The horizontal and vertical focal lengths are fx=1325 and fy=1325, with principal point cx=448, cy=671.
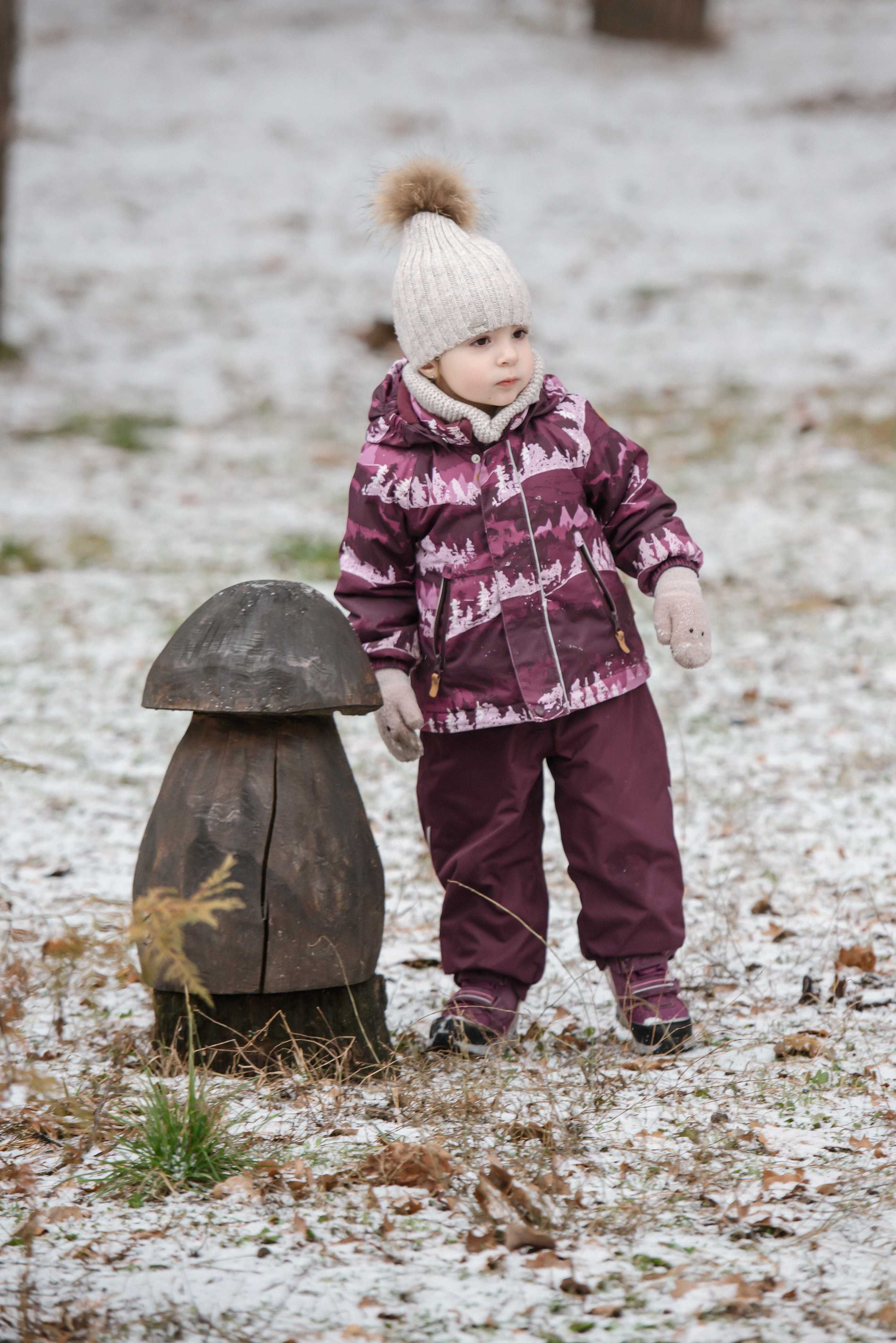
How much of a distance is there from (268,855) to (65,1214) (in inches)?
31.7

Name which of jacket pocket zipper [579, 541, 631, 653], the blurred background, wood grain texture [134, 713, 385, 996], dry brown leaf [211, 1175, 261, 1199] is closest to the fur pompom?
jacket pocket zipper [579, 541, 631, 653]

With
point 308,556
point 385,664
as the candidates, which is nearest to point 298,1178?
point 385,664

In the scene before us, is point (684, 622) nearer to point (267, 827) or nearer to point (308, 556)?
point (267, 827)

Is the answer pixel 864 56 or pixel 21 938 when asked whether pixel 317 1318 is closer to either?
pixel 21 938

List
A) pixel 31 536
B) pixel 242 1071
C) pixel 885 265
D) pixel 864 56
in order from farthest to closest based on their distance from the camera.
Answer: pixel 864 56 → pixel 885 265 → pixel 31 536 → pixel 242 1071

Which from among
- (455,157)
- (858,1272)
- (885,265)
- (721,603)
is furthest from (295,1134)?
(885,265)

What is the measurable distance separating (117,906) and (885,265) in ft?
38.1

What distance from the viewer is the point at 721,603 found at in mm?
6938

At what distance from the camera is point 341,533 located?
8.04m

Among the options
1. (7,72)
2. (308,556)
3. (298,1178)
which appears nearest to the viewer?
(298,1178)

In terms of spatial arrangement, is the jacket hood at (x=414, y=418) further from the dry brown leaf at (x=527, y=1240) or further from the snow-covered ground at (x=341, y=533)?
the dry brown leaf at (x=527, y=1240)

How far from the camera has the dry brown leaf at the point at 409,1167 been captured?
93.7 inches

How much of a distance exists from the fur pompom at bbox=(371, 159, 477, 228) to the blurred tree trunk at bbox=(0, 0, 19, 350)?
866 cm

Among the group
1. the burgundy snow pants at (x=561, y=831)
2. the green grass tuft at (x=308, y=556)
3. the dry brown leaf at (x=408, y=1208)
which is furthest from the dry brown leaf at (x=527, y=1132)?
the green grass tuft at (x=308, y=556)
